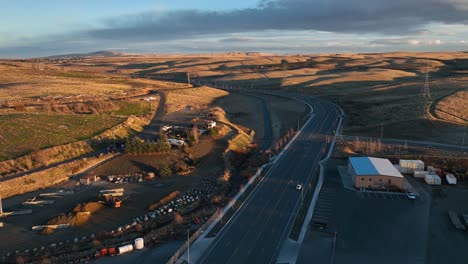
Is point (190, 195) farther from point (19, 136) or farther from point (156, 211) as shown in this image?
point (19, 136)

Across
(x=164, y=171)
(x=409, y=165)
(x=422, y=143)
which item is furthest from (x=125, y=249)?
(x=422, y=143)

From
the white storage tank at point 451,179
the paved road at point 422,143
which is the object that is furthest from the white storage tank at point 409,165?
the paved road at point 422,143

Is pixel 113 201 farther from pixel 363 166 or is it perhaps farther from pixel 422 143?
pixel 422 143

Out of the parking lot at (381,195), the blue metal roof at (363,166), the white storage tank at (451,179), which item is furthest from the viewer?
the white storage tank at (451,179)

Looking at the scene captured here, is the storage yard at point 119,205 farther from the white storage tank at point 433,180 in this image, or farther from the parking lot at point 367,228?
the white storage tank at point 433,180

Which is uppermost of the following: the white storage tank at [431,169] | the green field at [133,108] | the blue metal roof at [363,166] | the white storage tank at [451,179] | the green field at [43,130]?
the green field at [43,130]

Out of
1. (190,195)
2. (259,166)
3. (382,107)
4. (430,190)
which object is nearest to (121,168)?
(190,195)
